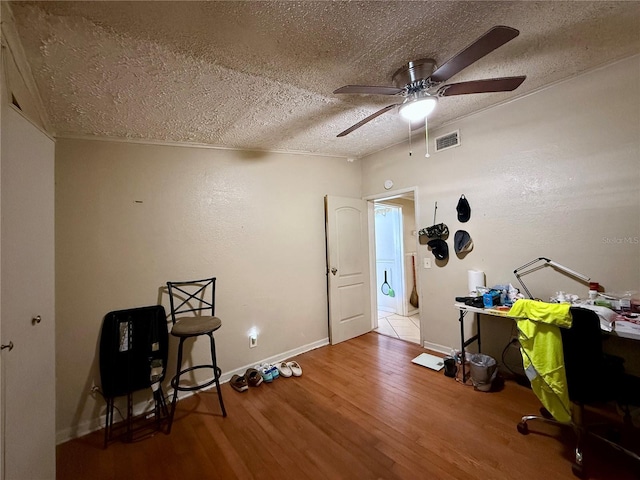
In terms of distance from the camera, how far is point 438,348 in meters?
2.97

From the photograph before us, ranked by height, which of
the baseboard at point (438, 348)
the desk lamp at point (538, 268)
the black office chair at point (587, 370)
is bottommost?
the baseboard at point (438, 348)

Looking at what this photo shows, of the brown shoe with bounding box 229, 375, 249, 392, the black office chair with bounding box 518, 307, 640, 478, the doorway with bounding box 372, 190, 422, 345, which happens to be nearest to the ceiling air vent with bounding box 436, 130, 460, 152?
the doorway with bounding box 372, 190, 422, 345

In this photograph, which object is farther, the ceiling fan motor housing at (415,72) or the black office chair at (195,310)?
the black office chair at (195,310)

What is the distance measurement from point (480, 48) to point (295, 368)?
294 cm

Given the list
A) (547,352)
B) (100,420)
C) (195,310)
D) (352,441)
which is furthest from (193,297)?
(547,352)

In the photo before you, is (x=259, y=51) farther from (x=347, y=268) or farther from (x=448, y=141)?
(x=347, y=268)

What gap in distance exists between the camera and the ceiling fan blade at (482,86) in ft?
4.86

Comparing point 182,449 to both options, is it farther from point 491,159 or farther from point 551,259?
point 491,159

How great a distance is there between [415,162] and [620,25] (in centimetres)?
176

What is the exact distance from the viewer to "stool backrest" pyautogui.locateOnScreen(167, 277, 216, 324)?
232cm

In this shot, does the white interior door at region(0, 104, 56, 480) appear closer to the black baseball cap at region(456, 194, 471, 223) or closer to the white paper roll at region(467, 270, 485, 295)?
the white paper roll at region(467, 270, 485, 295)

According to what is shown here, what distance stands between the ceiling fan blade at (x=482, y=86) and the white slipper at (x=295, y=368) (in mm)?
2761

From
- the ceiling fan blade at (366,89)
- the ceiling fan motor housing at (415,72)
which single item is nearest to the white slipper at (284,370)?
the ceiling fan blade at (366,89)

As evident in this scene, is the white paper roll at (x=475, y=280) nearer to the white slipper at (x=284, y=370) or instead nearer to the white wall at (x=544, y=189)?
the white wall at (x=544, y=189)
